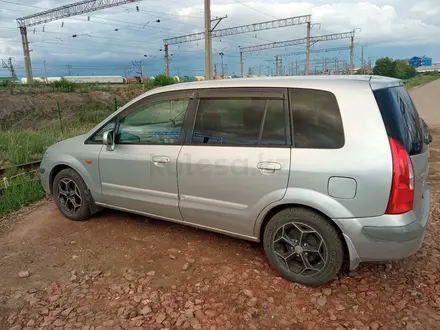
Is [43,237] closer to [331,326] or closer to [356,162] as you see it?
[331,326]

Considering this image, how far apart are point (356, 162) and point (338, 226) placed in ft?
1.72

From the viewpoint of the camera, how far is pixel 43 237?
400cm

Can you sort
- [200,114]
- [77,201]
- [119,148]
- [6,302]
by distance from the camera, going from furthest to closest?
[77,201] < [119,148] < [200,114] < [6,302]

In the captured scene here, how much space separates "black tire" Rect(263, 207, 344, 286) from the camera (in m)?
2.68

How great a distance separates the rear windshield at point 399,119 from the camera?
Result: 8.18 ft

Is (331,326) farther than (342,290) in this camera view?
No

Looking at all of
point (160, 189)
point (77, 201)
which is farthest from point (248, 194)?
point (77, 201)

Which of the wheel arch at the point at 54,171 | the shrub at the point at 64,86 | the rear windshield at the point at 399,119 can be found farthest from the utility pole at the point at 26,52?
the rear windshield at the point at 399,119

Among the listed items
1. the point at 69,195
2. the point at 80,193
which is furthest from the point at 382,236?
the point at 69,195

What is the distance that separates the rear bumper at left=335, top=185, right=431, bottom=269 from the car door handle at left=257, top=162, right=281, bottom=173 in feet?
2.02

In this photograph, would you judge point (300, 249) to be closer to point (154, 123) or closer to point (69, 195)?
point (154, 123)

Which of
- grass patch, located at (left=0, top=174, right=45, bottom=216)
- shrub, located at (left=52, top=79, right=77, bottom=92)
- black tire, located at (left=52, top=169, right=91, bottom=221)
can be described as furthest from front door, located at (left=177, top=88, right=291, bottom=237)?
shrub, located at (left=52, top=79, right=77, bottom=92)

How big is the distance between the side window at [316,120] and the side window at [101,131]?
2126 mm

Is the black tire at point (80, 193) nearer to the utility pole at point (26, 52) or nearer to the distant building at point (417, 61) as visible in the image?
the utility pole at point (26, 52)
